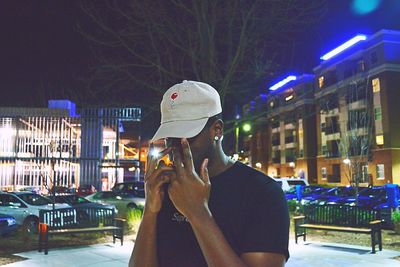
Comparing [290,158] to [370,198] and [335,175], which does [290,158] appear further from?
[370,198]

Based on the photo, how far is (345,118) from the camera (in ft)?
151

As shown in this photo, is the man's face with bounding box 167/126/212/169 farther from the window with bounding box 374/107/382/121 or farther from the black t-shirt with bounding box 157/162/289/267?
the window with bounding box 374/107/382/121

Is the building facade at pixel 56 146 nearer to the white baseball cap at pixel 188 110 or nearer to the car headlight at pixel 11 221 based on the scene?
the car headlight at pixel 11 221

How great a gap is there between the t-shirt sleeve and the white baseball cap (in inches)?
13.8

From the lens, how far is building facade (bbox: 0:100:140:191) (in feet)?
99.2

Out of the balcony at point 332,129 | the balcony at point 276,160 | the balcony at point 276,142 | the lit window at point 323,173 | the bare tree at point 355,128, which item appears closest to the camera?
the bare tree at point 355,128

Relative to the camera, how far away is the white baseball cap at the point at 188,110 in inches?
69.9

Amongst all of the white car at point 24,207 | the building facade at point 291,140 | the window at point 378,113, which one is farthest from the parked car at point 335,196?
the building facade at point 291,140

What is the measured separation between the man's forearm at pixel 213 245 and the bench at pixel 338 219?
903 centimetres

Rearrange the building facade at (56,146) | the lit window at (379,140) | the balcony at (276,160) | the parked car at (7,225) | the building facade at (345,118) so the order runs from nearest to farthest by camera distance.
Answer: the parked car at (7,225) → the building facade at (56,146) → the building facade at (345,118) → the lit window at (379,140) → the balcony at (276,160)

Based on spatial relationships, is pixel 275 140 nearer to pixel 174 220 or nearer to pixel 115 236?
pixel 115 236

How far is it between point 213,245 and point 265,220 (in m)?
0.25

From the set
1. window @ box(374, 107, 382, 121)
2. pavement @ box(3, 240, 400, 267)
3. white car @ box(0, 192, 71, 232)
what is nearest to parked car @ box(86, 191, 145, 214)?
white car @ box(0, 192, 71, 232)

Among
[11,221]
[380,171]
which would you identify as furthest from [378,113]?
[11,221]
